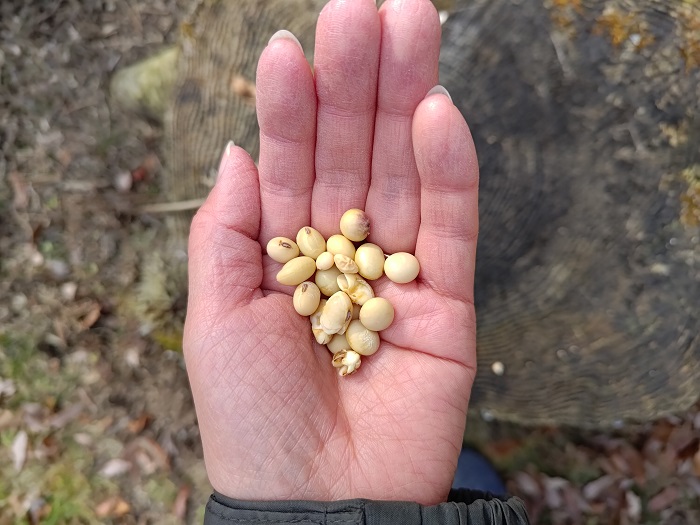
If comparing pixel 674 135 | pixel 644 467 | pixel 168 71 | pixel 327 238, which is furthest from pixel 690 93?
pixel 168 71

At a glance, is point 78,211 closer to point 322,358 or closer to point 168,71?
point 168,71

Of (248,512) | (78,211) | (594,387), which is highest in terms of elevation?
(248,512)

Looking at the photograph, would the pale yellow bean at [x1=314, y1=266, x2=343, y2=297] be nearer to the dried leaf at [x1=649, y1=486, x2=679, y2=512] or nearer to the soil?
the soil

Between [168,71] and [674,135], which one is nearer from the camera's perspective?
[674,135]

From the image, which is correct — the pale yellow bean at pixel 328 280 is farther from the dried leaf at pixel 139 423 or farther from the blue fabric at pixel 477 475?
the dried leaf at pixel 139 423

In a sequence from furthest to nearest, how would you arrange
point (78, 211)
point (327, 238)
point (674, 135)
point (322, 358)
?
point (78, 211) < point (674, 135) < point (327, 238) < point (322, 358)
